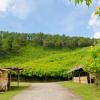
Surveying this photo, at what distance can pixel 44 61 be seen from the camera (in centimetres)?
10462

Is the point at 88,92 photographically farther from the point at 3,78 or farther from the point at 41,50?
the point at 41,50

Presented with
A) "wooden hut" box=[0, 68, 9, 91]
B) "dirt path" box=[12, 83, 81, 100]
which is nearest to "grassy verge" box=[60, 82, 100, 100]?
"dirt path" box=[12, 83, 81, 100]

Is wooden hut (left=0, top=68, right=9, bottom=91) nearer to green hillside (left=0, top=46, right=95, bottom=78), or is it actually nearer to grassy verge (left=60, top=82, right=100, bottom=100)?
grassy verge (left=60, top=82, right=100, bottom=100)

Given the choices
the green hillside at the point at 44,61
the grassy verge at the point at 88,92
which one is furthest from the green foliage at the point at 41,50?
the grassy verge at the point at 88,92

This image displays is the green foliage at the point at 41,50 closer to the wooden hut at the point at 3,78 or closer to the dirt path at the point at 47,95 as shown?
the wooden hut at the point at 3,78

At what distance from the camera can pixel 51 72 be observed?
7612cm

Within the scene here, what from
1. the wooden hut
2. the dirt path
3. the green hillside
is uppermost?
the green hillside

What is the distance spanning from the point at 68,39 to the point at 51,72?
6960 centimetres

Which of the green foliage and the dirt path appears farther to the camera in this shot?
the green foliage

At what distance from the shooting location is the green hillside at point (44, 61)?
7575 centimetres

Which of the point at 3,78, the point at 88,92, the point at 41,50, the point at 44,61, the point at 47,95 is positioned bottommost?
the point at 47,95

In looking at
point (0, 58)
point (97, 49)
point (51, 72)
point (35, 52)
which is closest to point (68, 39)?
point (35, 52)

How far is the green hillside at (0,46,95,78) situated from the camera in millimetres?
75750

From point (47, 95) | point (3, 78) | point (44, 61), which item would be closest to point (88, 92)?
point (47, 95)
